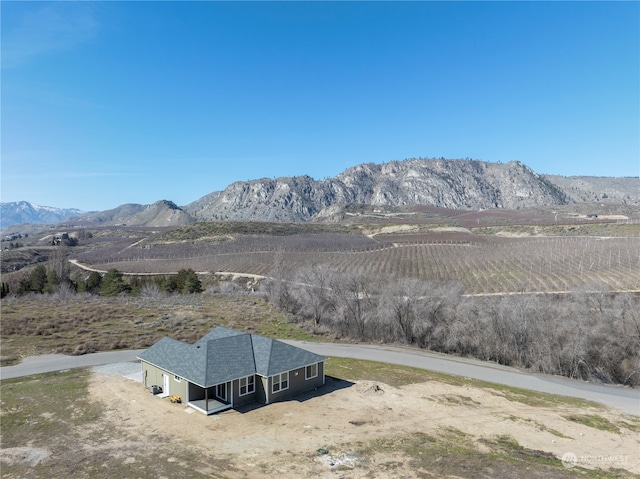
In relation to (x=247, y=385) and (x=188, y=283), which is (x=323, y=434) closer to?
(x=247, y=385)

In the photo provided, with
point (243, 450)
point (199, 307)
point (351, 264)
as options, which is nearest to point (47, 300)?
→ point (199, 307)

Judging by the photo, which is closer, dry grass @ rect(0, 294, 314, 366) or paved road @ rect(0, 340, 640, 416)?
paved road @ rect(0, 340, 640, 416)

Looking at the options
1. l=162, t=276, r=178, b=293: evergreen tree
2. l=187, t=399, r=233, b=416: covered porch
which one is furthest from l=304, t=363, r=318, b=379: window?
l=162, t=276, r=178, b=293: evergreen tree

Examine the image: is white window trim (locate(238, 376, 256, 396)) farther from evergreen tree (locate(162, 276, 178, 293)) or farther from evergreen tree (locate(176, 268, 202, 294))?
evergreen tree (locate(162, 276, 178, 293))

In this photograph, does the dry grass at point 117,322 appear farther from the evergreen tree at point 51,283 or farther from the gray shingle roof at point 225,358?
the gray shingle roof at point 225,358

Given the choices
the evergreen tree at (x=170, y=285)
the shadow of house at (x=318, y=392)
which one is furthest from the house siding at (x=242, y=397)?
the evergreen tree at (x=170, y=285)

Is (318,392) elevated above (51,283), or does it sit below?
below

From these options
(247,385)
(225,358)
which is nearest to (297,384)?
(247,385)
